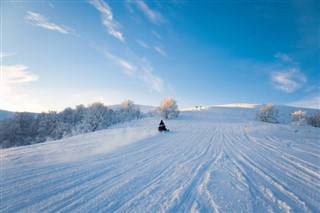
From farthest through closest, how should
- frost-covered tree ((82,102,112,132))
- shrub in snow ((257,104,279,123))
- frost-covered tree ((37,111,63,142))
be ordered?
shrub in snow ((257,104,279,123)), frost-covered tree ((37,111,63,142)), frost-covered tree ((82,102,112,132))

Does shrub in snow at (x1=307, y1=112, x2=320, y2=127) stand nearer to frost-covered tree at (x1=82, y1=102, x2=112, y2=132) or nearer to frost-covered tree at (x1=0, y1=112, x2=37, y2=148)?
frost-covered tree at (x1=82, y1=102, x2=112, y2=132)

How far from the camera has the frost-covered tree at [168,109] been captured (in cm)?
4603

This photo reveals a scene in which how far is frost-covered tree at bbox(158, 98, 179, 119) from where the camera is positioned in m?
46.0

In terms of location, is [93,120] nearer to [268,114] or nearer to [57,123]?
[57,123]

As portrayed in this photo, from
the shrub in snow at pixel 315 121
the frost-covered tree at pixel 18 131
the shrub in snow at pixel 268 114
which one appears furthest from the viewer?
the shrub in snow at pixel 268 114

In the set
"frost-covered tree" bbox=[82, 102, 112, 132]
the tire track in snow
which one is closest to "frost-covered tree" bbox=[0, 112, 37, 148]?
"frost-covered tree" bbox=[82, 102, 112, 132]

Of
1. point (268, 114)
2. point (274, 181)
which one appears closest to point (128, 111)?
point (268, 114)

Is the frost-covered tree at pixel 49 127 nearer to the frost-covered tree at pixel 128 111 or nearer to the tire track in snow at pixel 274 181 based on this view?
the frost-covered tree at pixel 128 111

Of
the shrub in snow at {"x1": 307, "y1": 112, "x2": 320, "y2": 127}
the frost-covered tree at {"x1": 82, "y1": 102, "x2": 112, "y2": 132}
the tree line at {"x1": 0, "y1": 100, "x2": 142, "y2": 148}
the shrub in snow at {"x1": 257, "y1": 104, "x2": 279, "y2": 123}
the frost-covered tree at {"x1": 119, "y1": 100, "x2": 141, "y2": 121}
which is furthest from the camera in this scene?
the frost-covered tree at {"x1": 119, "y1": 100, "x2": 141, "y2": 121}

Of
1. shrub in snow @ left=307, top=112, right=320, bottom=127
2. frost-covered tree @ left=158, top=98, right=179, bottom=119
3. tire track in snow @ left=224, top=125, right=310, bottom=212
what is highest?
frost-covered tree @ left=158, top=98, right=179, bottom=119

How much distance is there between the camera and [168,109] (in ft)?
151

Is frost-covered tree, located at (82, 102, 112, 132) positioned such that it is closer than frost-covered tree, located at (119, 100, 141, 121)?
Yes

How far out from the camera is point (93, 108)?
40094 mm

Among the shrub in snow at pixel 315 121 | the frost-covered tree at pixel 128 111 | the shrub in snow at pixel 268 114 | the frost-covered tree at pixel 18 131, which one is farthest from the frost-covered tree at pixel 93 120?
the shrub in snow at pixel 315 121
